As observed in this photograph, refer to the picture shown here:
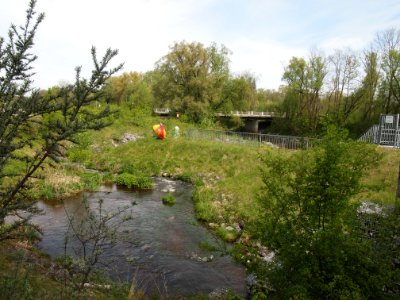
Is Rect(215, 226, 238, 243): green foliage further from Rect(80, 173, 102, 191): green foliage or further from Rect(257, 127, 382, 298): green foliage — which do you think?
Rect(80, 173, 102, 191): green foliage

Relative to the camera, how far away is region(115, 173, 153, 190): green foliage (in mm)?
18942

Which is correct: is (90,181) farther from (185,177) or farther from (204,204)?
(204,204)

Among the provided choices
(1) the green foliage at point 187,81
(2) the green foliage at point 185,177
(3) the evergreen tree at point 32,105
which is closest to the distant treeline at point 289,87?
(1) the green foliage at point 187,81

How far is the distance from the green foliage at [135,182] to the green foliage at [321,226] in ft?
43.8

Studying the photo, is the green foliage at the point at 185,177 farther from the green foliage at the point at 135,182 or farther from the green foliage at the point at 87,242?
the green foliage at the point at 87,242

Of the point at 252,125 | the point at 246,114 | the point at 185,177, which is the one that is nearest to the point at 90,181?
the point at 185,177

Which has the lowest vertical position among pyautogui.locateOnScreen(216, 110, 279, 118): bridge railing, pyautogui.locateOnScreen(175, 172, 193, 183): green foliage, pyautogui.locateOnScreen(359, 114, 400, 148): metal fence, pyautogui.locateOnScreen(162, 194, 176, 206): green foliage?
pyautogui.locateOnScreen(162, 194, 176, 206): green foliage

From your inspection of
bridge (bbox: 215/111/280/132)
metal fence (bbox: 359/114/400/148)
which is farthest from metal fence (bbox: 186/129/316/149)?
bridge (bbox: 215/111/280/132)

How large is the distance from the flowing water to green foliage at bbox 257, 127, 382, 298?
4.49 feet

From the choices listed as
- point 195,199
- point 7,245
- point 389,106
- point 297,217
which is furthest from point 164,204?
point 389,106

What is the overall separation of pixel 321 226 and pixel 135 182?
1486cm

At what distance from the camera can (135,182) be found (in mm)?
19141

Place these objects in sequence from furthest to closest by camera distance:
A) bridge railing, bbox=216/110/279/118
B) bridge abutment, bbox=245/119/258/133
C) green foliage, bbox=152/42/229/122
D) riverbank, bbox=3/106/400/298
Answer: bridge abutment, bbox=245/119/258/133
bridge railing, bbox=216/110/279/118
green foliage, bbox=152/42/229/122
riverbank, bbox=3/106/400/298

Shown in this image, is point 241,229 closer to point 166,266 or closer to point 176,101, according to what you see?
point 166,266
